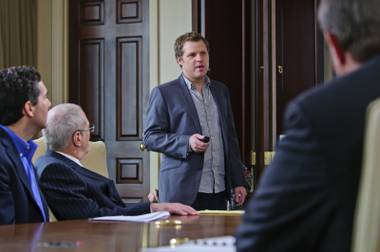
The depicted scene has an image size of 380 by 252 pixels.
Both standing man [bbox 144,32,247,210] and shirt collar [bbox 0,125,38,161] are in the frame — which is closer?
shirt collar [bbox 0,125,38,161]

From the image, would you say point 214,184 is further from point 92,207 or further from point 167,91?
point 92,207

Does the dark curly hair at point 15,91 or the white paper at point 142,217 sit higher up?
the dark curly hair at point 15,91

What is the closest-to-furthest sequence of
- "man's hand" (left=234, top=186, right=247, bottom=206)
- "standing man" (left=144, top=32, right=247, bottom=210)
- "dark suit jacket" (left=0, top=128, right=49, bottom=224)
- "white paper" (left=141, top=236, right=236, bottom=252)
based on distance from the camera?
1. "white paper" (left=141, top=236, right=236, bottom=252)
2. "dark suit jacket" (left=0, top=128, right=49, bottom=224)
3. "standing man" (left=144, top=32, right=247, bottom=210)
4. "man's hand" (left=234, top=186, right=247, bottom=206)

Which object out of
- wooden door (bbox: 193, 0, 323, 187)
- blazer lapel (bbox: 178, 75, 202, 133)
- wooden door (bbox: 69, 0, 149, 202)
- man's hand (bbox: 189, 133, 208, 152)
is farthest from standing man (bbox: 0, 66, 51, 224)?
wooden door (bbox: 69, 0, 149, 202)

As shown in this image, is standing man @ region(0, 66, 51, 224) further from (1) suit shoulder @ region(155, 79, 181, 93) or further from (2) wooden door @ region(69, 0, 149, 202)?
(2) wooden door @ region(69, 0, 149, 202)

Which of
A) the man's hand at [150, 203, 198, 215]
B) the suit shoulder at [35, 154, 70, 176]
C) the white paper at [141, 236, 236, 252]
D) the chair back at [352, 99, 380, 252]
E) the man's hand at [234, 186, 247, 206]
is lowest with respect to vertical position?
the man's hand at [234, 186, 247, 206]

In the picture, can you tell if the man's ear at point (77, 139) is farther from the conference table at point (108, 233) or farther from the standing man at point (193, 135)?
the standing man at point (193, 135)

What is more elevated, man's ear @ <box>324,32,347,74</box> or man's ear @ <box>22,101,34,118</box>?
man's ear @ <box>324,32,347,74</box>

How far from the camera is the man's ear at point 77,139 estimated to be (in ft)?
9.35

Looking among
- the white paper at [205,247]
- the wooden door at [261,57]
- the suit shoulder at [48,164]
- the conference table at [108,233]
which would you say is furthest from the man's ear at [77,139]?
the wooden door at [261,57]

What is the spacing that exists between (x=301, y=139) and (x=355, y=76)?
0.11m

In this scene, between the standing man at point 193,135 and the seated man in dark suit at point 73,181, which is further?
the standing man at point 193,135

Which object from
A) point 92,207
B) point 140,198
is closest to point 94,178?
point 92,207

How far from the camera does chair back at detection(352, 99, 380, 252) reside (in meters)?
0.93
